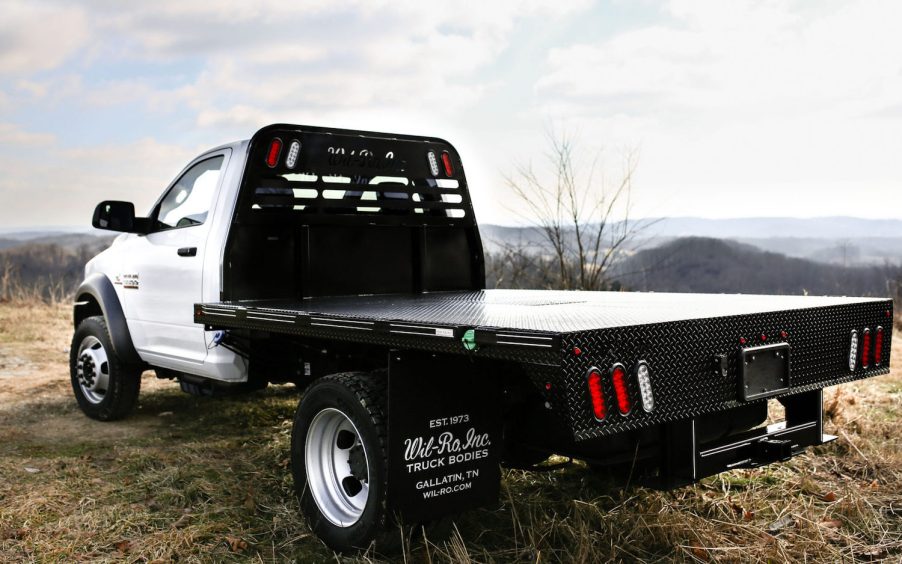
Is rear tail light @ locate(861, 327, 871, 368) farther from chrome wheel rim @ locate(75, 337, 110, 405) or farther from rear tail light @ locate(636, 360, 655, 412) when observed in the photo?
chrome wheel rim @ locate(75, 337, 110, 405)

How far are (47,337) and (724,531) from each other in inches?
445

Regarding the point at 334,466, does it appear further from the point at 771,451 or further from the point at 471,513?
the point at 771,451

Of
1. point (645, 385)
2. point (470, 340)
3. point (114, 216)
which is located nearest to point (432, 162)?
point (114, 216)

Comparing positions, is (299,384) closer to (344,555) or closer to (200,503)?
(200,503)

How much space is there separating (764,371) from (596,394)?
41.6 inches

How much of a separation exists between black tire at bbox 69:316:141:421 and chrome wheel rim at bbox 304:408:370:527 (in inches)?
131

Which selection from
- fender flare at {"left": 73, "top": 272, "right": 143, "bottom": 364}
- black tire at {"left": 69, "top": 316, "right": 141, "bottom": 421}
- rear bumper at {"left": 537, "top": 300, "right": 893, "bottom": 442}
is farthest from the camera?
black tire at {"left": 69, "top": 316, "right": 141, "bottom": 421}

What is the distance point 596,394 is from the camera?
310 cm

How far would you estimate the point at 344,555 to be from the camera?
4047 millimetres

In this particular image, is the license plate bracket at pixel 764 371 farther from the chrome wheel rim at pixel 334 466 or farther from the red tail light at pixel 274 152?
the red tail light at pixel 274 152

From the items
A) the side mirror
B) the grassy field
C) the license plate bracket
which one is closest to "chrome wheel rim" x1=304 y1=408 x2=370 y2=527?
the grassy field

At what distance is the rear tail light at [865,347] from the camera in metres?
4.38

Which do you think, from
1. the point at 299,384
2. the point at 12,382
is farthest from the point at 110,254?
the point at 12,382

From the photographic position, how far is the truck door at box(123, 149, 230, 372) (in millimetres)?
5914
